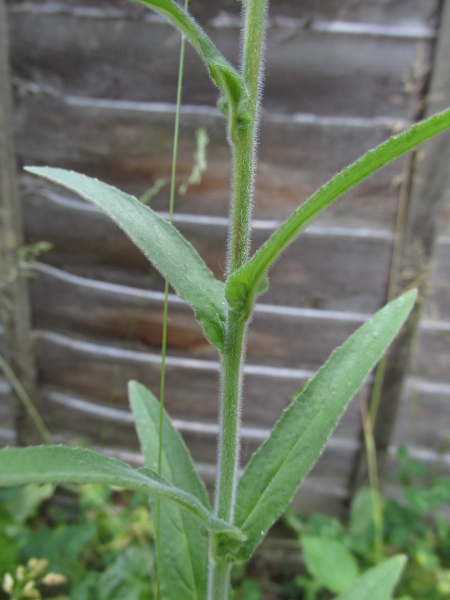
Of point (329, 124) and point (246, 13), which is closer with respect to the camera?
point (246, 13)

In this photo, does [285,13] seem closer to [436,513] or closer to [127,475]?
[127,475]

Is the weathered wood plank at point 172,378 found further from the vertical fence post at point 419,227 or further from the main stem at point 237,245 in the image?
the main stem at point 237,245

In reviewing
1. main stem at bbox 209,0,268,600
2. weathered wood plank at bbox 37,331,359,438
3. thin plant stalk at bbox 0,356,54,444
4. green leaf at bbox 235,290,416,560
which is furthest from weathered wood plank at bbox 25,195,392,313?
main stem at bbox 209,0,268,600

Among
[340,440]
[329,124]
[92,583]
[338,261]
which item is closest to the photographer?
[92,583]

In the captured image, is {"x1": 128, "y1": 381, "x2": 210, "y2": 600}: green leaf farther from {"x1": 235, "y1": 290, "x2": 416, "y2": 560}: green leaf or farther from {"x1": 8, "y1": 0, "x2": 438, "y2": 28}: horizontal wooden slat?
{"x1": 8, "y1": 0, "x2": 438, "y2": 28}: horizontal wooden slat

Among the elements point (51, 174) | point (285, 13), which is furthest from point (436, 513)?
point (51, 174)

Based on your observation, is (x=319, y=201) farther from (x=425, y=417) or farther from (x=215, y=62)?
(x=425, y=417)

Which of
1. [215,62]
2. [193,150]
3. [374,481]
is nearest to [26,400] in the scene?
[193,150]
